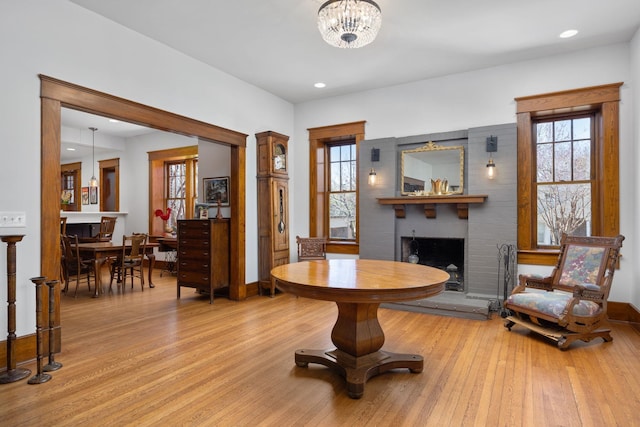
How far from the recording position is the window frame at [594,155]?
398cm

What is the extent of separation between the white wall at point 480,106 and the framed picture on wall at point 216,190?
110cm

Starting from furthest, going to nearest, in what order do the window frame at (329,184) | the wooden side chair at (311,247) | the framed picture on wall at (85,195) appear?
1. the framed picture on wall at (85,195)
2. the window frame at (329,184)
3. the wooden side chair at (311,247)

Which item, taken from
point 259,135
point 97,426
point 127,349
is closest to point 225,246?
point 259,135

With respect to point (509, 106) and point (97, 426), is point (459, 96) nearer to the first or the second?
point (509, 106)

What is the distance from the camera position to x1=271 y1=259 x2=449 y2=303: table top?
2137 millimetres

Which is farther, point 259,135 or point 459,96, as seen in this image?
point 259,135

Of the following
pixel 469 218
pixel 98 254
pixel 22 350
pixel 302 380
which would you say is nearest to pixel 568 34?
pixel 469 218

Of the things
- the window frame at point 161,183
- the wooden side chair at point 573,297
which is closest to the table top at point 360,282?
the wooden side chair at point 573,297

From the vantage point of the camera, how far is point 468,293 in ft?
15.1

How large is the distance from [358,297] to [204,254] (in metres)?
3.30

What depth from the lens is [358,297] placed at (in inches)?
83.7

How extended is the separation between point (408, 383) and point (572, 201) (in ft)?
Answer: 11.0

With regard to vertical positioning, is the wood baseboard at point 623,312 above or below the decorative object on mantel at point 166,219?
below

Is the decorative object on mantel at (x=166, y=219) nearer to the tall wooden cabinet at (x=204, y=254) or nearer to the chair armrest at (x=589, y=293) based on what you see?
the tall wooden cabinet at (x=204, y=254)
